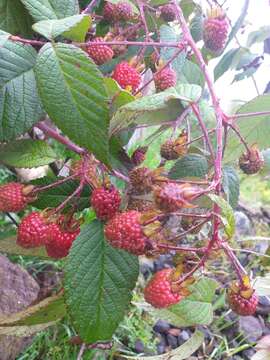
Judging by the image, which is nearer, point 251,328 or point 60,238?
point 60,238

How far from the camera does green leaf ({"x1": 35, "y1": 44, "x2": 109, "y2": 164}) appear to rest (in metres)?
0.62

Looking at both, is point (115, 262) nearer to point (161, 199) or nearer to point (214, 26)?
point (161, 199)

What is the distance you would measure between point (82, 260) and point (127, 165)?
0.15 metres

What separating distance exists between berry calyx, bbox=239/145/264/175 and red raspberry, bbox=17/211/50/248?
285mm

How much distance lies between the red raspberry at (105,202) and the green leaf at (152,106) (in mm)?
79

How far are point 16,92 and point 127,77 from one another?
15cm

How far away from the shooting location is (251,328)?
155 cm

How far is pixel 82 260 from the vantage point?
703 millimetres

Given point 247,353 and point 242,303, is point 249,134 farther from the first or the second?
point 247,353

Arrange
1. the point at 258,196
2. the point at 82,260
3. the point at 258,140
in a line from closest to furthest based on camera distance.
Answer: the point at 82,260, the point at 258,140, the point at 258,196

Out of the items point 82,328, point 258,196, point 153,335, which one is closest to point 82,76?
point 82,328

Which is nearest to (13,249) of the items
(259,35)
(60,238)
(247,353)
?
(60,238)

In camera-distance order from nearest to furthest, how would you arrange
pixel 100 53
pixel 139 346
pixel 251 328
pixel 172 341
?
pixel 100 53 < pixel 139 346 < pixel 172 341 < pixel 251 328

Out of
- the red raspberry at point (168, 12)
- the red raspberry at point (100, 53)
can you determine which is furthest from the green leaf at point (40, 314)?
the red raspberry at point (168, 12)
